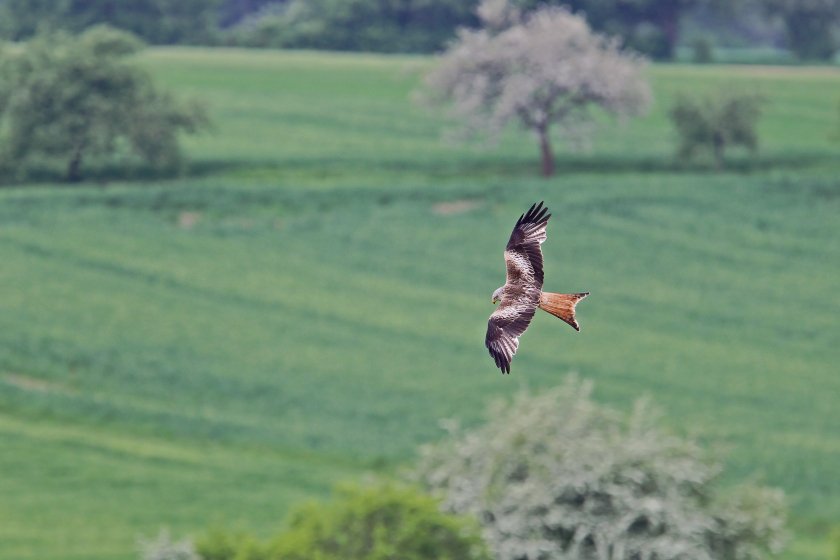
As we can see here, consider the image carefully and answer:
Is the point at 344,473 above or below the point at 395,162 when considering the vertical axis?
below

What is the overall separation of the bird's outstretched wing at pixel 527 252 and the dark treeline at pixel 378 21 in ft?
292

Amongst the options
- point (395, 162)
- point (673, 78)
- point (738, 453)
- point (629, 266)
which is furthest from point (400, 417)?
point (673, 78)

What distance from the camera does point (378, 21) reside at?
104 meters

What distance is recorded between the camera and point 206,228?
67.6m

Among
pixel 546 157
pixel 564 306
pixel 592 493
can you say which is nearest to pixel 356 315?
pixel 546 157

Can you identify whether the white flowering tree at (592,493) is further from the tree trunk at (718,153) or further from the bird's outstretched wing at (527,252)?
the tree trunk at (718,153)

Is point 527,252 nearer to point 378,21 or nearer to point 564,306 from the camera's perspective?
point 564,306

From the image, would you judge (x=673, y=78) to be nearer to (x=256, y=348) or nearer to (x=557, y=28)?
(x=557, y=28)

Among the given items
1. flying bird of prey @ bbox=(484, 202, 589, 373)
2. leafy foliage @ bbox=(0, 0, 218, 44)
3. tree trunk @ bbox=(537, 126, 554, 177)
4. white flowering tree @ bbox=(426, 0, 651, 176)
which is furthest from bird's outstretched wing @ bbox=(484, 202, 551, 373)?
leafy foliage @ bbox=(0, 0, 218, 44)

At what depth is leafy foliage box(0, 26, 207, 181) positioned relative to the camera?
2717 inches

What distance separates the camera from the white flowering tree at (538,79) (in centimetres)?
7150

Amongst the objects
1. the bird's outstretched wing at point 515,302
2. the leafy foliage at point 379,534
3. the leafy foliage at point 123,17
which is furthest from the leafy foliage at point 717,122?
the bird's outstretched wing at point 515,302

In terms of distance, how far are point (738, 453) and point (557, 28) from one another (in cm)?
3252

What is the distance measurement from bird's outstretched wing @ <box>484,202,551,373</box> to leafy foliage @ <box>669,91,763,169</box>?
2583 inches
